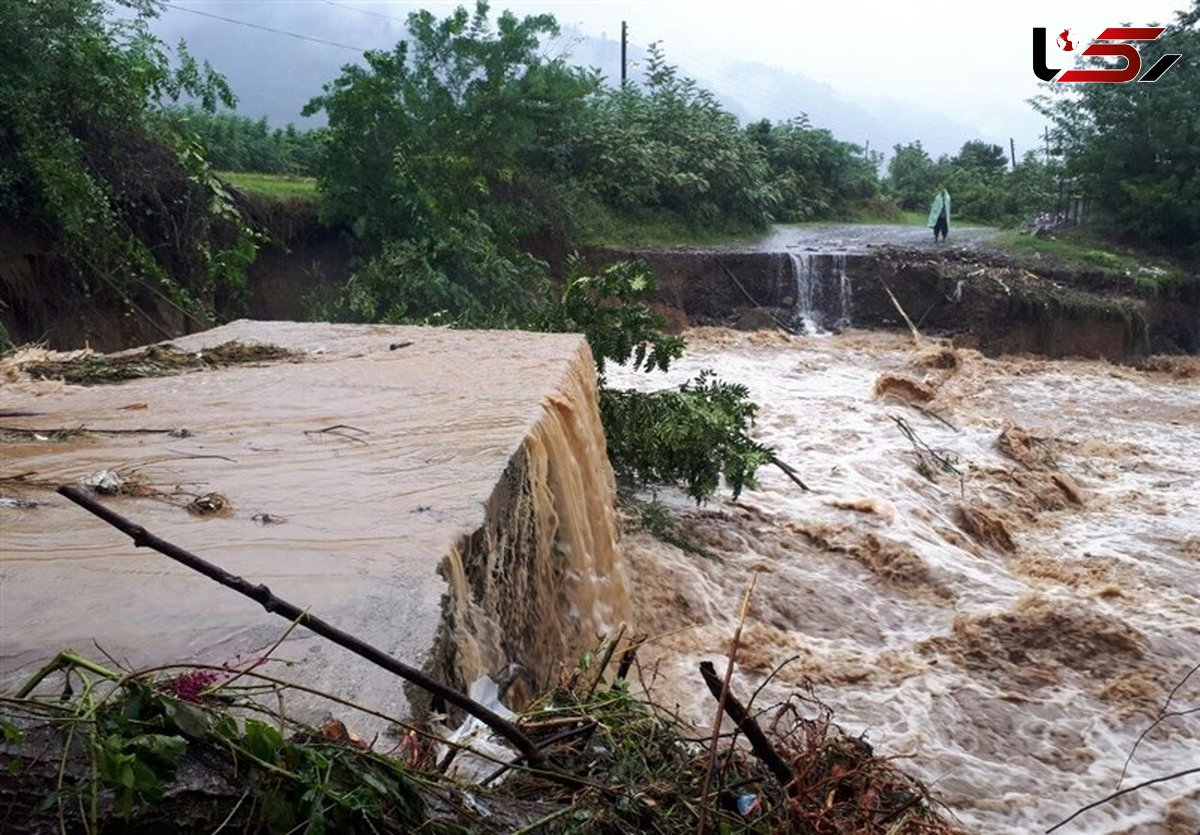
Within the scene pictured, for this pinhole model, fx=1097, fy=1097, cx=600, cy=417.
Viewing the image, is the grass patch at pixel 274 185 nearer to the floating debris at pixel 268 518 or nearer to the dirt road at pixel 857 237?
the dirt road at pixel 857 237

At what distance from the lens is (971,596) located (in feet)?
21.7

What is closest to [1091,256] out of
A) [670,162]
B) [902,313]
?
[902,313]

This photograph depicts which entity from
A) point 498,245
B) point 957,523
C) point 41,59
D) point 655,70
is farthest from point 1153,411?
point 655,70

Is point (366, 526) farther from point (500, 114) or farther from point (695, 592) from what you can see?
point (500, 114)

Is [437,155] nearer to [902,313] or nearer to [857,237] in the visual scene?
[902,313]

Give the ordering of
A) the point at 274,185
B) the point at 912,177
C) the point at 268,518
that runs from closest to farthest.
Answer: the point at 268,518, the point at 274,185, the point at 912,177

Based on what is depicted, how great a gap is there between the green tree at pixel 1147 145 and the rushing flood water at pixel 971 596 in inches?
300

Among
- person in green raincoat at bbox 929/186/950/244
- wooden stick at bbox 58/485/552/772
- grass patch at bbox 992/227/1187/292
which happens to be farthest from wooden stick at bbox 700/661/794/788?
person in green raincoat at bbox 929/186/950/244

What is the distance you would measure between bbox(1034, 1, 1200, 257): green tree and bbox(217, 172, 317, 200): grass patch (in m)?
12.9

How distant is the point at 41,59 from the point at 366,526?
27.1 ft

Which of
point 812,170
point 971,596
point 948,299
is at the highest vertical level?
point 812,170

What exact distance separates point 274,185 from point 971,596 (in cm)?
1122

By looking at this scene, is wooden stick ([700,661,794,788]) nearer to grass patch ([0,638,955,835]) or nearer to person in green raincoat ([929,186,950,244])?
grass patch ([0,638,955,835])

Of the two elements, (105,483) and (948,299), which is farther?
(948,299)
